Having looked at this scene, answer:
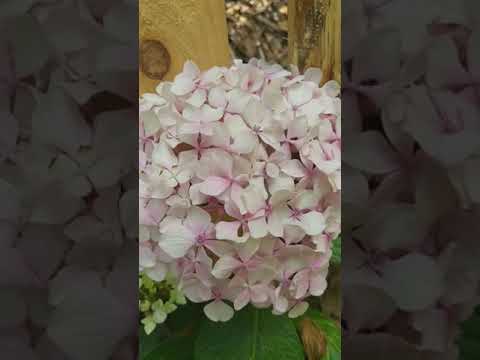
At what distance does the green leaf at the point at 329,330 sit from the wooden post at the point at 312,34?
0.63 ft

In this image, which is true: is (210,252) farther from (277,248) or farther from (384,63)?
(384,63)

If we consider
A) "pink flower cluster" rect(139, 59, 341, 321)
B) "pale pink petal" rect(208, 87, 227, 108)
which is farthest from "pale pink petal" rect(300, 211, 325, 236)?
"pale pink petal" rect(208, 87, 227, 108)

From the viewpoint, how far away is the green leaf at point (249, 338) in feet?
1.59

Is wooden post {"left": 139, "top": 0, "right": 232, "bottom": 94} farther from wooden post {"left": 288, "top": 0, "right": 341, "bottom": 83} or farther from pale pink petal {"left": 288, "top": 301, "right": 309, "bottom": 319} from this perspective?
pale pink petal {"left": 288, "top": 301, "right": 309, "bottom": 319}

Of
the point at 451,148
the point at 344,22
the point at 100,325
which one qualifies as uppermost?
the point at 344,22

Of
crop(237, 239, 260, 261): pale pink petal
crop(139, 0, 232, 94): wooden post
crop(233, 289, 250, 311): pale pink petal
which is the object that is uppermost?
crop(139, 0, 232, 94): wooden post

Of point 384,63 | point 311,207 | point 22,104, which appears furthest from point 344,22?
point 22,104

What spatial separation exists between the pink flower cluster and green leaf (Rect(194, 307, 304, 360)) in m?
0.01

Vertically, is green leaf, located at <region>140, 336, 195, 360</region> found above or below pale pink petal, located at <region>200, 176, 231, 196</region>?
below

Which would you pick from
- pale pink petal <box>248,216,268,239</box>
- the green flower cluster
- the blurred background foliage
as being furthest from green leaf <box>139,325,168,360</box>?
the blurred background foliage

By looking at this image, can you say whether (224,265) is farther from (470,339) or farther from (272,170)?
(470,339)

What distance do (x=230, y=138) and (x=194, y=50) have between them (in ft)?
0.30

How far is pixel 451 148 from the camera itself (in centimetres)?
51

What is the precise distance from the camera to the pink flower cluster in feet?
1.49
